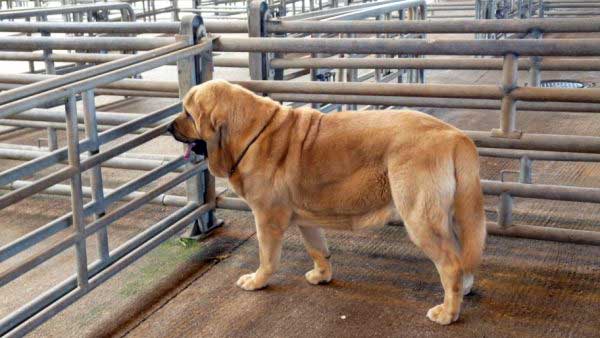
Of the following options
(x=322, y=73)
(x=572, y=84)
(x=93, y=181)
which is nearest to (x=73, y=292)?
(x=93, y=181)

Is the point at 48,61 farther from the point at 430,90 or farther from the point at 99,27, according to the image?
the point at 430,90

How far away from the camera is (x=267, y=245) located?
4.08 metres

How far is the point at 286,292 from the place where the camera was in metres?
4.22

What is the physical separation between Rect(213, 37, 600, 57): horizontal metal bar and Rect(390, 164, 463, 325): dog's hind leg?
1.04 meters

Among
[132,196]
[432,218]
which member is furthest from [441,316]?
[132,196]

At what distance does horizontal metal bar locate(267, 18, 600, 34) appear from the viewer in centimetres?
464

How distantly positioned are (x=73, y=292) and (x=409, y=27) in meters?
2.91

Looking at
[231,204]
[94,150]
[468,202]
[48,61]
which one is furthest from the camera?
[48,61]

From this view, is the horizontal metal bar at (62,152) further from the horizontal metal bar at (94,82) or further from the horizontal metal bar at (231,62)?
the horizontal metal bar at (231,62)

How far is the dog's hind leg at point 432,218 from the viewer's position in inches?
138

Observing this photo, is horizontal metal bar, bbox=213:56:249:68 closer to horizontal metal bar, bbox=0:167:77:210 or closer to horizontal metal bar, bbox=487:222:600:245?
horizontal metal bar, bbox=487:222:600:245

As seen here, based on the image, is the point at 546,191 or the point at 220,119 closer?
the point at 220,119

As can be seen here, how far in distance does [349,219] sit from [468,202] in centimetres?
67

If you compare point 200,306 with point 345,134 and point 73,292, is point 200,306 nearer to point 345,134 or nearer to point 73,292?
point 73,292
